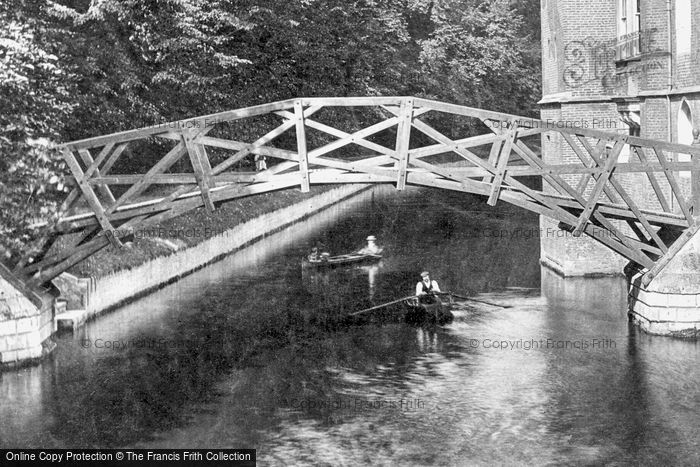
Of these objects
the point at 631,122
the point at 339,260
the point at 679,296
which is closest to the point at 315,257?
the point at 339,260

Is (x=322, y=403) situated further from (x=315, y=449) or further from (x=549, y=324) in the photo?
(x=549, y=324)

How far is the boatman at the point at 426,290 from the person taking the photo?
25.0 metres

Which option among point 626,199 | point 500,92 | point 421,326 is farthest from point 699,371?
point 500,92

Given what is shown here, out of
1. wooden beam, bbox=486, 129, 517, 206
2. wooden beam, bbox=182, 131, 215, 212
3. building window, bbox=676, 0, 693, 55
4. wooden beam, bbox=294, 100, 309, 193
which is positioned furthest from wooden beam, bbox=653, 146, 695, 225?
wooden beam, bbox=182, 131, 215, 212

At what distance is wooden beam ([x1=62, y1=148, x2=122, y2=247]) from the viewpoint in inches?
842

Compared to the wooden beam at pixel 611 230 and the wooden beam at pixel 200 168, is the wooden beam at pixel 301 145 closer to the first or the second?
the wooden beam at pixel 200 168

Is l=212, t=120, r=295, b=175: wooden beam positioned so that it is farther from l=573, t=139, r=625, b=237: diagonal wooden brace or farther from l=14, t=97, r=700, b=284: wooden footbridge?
l=573, t=139, r=625, b=237: diagonal wooden brace

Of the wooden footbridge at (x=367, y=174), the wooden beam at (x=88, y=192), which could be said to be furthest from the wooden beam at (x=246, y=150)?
the wooden beam at (x=88, y=192)

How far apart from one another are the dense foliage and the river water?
4124mm

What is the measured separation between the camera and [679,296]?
22297mm

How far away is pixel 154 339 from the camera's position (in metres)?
23.3

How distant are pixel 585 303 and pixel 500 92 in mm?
55016

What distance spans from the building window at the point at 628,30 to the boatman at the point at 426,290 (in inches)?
311

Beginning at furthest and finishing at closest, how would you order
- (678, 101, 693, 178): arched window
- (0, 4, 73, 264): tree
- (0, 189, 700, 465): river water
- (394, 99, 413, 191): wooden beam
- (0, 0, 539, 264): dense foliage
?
(678, 101, 693, 178): arched window → (0, 0, 539, 264): dense foliage → (0, 4, 73, 264): tree → (394, 99, 413, 191): wooden beam → (0, 189, 700, 465): river water
